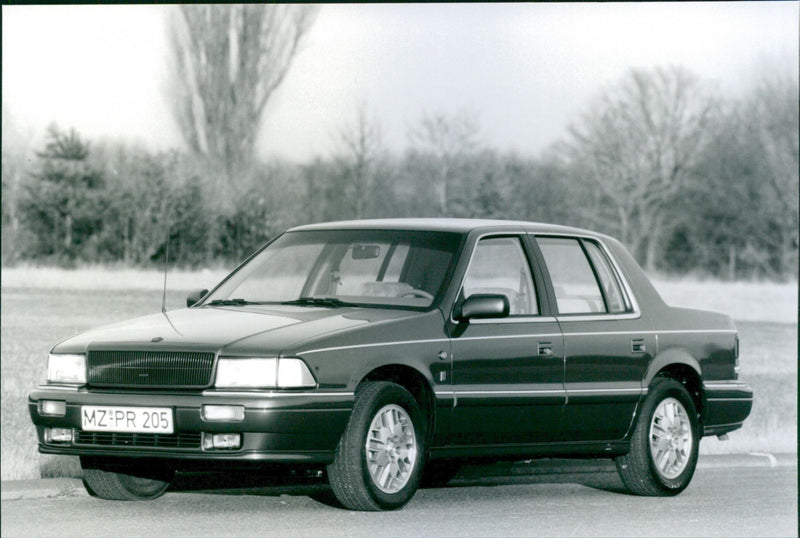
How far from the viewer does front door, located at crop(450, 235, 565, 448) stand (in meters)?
9.46

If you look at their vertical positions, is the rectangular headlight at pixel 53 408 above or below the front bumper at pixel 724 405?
above

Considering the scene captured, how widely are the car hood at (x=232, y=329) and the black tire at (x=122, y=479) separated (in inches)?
31.5

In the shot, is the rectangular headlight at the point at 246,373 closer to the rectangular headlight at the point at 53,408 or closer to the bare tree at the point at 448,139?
the rectangular headlight at the point at 53,408

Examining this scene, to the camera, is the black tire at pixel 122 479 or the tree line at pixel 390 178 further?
the tree line at pixel 390 178

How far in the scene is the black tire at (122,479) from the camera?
9.40 m

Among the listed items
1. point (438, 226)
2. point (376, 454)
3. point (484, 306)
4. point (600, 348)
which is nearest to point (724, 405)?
point (600, 348)

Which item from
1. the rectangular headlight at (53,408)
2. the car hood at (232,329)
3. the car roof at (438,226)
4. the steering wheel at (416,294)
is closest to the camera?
the car hood at (232,329)

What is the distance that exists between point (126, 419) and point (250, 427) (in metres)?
0.75

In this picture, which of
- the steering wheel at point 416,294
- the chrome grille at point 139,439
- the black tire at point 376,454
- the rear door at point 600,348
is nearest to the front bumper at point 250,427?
the chrome grille at point 139,439

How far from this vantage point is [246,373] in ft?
27.8

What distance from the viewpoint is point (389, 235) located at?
1016 cm

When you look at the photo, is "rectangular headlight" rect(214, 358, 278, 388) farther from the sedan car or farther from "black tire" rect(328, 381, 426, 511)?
"black tire" rect(328, 381, 426, 511)

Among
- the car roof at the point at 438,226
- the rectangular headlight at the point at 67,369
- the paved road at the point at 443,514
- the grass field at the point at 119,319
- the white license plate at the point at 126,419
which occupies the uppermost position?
the car roof at the point at 438,226

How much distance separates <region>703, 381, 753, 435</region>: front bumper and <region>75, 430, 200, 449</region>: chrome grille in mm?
4316
